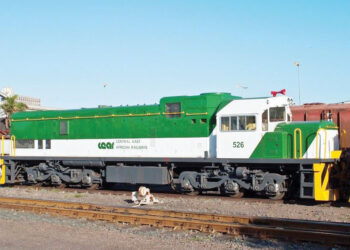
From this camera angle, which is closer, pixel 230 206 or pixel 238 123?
pixel 230 206


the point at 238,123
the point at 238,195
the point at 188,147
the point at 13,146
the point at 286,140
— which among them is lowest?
the point at 238,195

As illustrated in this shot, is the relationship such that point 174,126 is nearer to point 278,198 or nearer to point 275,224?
point 278,198

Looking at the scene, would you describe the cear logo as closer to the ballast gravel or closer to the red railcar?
the ballast gravel

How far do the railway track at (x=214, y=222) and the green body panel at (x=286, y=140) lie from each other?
4.33 meters

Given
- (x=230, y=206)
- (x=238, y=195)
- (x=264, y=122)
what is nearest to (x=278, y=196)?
(x=238, y=195)

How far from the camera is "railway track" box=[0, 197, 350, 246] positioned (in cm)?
873

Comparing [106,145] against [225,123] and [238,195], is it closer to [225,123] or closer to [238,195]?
[225,123]

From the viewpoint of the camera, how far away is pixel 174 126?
16297 millimetres

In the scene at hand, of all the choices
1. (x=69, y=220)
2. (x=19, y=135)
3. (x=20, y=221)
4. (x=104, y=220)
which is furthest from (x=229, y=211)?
(x=19, y=135)

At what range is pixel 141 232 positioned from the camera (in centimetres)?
995

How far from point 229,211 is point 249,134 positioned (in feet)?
10.4

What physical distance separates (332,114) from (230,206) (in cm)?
576

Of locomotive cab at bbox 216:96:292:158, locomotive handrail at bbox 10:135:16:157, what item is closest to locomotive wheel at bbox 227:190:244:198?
locomotive cab at bbox 216:96:292:158

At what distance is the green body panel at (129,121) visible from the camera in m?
15.7
